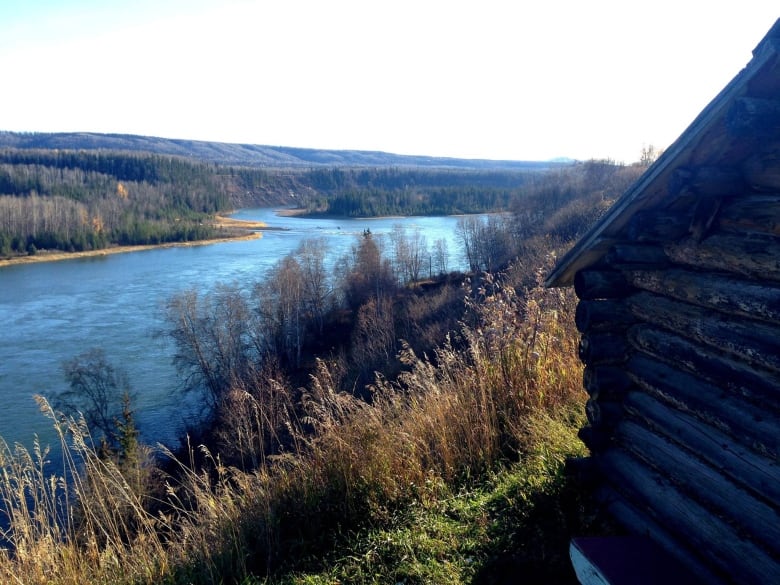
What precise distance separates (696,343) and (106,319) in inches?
1183

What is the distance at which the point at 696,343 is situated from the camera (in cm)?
325

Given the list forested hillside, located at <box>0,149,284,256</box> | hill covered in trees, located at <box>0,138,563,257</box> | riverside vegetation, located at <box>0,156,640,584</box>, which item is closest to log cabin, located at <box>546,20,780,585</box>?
riverside vegetation, located at <box>0,156,640,584</box>

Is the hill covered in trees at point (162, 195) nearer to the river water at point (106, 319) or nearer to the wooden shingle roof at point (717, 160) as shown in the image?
the river water at point (106, 319)

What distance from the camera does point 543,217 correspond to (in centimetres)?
4447

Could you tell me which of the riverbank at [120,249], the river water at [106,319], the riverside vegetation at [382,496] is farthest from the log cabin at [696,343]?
the riverbank at [120,249]

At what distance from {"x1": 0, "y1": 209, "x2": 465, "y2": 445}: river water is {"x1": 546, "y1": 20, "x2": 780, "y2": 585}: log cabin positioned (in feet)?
59.4

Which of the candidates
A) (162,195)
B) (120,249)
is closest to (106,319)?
(120,249)

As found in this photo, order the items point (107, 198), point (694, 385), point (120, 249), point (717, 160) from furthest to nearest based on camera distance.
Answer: point (107, 198), point (120, 249), point (694, 385), point (717, 160)

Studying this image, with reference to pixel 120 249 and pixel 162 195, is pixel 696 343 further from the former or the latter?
pixel 162 195

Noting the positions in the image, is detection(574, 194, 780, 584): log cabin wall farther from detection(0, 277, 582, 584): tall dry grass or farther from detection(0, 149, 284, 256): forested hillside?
detection(0, 149, 284, 256): forested hillside

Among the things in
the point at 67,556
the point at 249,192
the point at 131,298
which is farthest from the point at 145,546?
the point at 249,192

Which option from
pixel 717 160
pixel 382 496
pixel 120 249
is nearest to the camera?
pixel 717 160

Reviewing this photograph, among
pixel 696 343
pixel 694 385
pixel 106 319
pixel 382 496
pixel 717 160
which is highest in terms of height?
pixel 717 160

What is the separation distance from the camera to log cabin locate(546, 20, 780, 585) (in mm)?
2795
